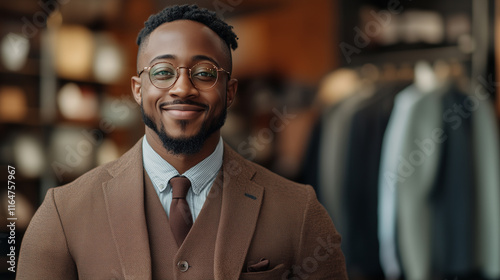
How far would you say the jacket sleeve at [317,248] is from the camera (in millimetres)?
937

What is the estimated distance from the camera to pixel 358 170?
8.25ft

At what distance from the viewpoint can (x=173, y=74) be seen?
83 centimetres

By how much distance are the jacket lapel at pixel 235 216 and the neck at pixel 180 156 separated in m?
0.06

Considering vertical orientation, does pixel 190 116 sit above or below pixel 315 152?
above

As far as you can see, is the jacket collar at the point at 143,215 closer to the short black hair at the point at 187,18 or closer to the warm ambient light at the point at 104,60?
the short black hair at the point at 187,18

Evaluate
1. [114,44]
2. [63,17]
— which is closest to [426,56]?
[114,44]

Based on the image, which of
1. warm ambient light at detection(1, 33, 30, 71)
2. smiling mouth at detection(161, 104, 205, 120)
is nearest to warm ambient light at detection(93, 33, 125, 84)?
warm ambient light at detection(1, 33, 30, 71)

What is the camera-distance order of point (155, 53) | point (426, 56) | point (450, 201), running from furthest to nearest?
point (426, 56) → point (450, 201) → point (155, 53)

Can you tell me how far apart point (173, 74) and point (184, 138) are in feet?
0.34

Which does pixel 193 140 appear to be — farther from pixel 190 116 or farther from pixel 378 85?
pixel 378 85

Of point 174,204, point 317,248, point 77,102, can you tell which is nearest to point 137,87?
point 174,204

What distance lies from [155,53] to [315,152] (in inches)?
75.9

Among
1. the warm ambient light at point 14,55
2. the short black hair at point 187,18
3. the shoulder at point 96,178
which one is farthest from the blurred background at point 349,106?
the short black hair at point 187,18

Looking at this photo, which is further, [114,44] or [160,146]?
[114,44]
